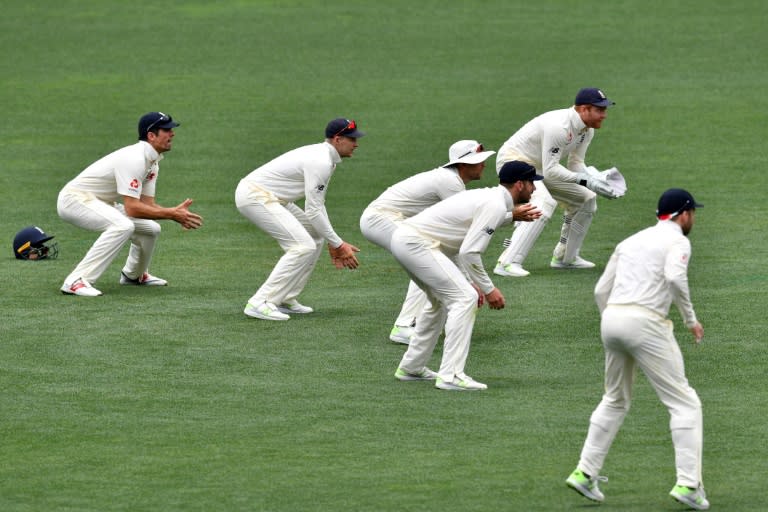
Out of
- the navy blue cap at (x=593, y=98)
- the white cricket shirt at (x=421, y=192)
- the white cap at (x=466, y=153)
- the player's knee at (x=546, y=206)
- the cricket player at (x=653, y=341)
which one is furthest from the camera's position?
the player's knee at (x=546, y=206)

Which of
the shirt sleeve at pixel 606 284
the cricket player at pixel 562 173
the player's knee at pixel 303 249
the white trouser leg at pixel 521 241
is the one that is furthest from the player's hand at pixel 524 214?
the white trouser leg at pixel 521 241

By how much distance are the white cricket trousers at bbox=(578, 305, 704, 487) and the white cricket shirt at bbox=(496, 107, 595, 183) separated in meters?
8.26

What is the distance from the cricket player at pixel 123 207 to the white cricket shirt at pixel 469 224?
14.4 ft

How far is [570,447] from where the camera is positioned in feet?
40.7

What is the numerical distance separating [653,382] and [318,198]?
6.88 meters

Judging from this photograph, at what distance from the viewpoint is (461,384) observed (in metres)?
14.2

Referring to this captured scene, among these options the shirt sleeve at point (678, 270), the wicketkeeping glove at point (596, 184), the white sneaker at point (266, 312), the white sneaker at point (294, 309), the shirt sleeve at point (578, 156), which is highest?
the shirt sleeve at point (678, 270)

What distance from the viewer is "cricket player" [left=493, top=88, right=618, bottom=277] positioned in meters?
19.3

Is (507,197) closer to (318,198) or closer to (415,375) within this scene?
(415,375)

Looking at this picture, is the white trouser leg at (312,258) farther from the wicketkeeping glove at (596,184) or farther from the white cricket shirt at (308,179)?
the wicketkeeping glove at (596,184)

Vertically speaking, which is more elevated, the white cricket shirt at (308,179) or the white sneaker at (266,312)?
the white cricket shirt at (308,179)

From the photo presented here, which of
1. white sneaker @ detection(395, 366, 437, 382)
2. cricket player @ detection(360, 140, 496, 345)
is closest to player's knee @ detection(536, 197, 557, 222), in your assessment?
cricket player @ detection(360, 140, 496, 345)

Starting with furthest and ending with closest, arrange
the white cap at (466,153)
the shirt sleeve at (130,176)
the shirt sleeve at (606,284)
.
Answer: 1. the shirt sleeve at (130,176)
2. the white cap at (466,153)
3. the shirt sleeve at (606,284)

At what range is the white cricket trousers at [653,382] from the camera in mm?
10695
